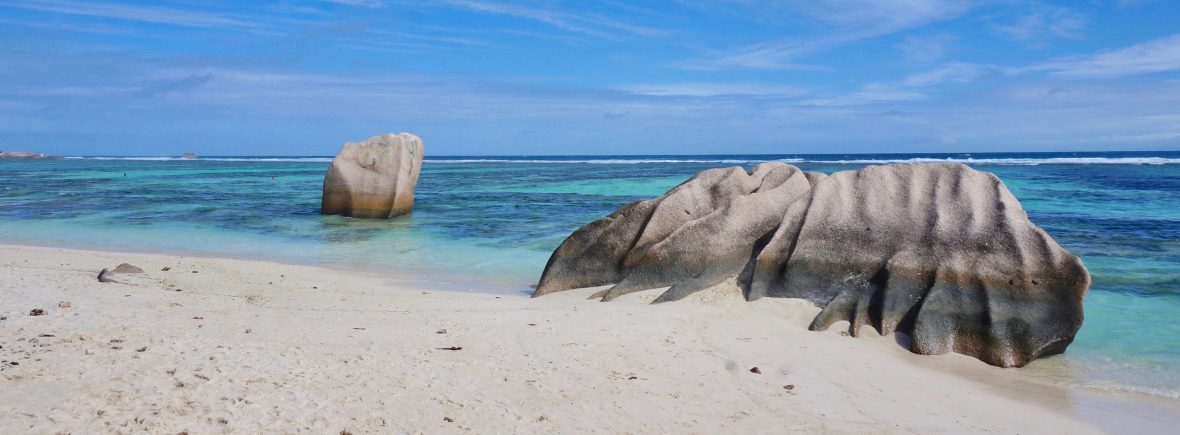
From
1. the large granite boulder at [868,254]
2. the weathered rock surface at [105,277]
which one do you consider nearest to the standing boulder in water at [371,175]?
the weathered rock surface at [105,277]

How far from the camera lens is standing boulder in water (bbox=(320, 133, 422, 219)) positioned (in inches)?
748

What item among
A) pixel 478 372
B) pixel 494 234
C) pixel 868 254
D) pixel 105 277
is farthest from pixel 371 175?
pixel 478 372

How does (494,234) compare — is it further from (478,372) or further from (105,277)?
(478,372)

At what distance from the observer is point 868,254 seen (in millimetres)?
7750

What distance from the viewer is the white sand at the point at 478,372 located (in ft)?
14.8

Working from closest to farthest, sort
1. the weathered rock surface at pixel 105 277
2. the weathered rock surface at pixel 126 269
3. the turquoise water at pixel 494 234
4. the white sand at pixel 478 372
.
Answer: the white sand at pixel 478 372 < the turquoise water at pixel 494 234 < the weathered rock surface at pixel 105 277 < the weathered rock surface at pixel 126 269

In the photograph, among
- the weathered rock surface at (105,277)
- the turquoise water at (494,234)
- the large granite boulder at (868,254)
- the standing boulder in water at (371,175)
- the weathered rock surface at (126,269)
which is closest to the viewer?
the large granite boulder at (868,254)

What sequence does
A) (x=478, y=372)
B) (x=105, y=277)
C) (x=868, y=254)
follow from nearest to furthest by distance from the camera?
(x=478, y=372) → (x=868, y=254) → (x=105, y=277)

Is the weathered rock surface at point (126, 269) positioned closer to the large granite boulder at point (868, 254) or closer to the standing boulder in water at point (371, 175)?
the large granite boulder at point (868, 254)

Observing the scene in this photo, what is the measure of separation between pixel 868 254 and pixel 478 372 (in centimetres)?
420

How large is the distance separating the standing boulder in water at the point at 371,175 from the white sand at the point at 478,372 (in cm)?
1074

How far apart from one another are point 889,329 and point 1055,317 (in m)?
1.31

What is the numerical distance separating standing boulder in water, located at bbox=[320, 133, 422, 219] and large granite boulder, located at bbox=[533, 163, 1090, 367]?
1047 centimetres

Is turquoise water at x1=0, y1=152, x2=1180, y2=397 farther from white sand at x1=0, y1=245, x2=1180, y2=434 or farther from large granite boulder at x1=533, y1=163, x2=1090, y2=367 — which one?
white sand at x1=0, y1=245, x2=1180, y2=434
